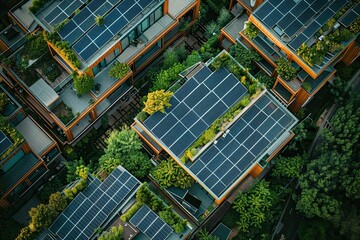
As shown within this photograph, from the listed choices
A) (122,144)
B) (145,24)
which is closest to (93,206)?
(122,144)

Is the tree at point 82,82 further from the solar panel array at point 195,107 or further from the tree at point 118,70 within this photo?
the solar panel array at point 195,107

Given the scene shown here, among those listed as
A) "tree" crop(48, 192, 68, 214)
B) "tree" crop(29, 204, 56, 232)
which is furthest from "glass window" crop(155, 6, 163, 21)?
"tree" crop(29, 204, 56, 232)

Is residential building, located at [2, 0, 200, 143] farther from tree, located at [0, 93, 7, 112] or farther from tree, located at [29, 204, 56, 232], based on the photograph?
tree, located at [29, 204, 56, 232]

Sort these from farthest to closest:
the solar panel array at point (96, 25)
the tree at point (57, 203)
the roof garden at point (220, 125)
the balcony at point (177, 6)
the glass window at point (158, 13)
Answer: the balcony at point (177, 6) < the glass window at point (158, 13) < the solar panel array at point (96, 25) < the roof garden at point (220, 125) < the tree at point (57, 203)

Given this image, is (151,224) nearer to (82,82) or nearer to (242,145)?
(242,145)

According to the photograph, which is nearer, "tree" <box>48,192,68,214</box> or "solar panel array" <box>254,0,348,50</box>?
"tree" <box>48,192,68,214</box>

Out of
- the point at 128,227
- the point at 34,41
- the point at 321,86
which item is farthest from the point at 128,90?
the point at 321,86

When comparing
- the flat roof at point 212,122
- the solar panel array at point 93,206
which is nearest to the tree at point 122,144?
the flat roof at point 212,122
